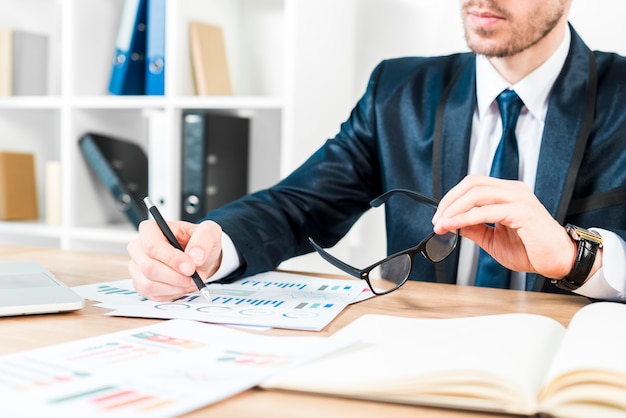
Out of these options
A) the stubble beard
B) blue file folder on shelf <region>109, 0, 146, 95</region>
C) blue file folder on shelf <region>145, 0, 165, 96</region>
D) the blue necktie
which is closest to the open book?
the blue necktie

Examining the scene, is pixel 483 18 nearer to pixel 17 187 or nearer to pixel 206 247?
pixel 206 247

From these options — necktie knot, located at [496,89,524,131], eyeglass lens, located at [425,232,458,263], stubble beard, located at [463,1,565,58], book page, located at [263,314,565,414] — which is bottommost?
book page, located at [263,314,565,414]

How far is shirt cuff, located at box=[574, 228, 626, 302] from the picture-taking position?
3.25 feet

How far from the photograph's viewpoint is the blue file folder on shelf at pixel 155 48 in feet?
7.49

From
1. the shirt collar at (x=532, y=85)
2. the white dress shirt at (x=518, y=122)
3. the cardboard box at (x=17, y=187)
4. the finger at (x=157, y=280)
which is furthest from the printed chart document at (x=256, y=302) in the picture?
the cardboard box at (x=17, y=187)

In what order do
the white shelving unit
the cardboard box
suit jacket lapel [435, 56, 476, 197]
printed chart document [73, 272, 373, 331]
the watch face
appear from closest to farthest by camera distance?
1. printed chart document [73, 272, 373, 331]
2. the watch face
3. suit jacket lapel [435, 56, 476, 197]
4. the white shelving unit
5. the cardboard box

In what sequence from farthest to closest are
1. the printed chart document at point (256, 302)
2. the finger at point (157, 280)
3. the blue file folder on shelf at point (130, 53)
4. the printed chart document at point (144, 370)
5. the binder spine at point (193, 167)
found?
1. the blue file folder on shelf at point (130, 53)
2. the binder spine at point (193, 167)
3. the finger at point (157, 280)
4. the printed chart document at point (256, 302)
5. the printed chart document at point (144, 370)

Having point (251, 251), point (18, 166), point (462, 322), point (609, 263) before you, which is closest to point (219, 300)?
point (251, 251)

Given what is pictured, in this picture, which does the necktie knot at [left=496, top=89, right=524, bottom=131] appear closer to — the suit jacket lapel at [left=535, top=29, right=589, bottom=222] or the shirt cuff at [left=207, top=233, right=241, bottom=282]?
the suit jacket lapel at [left=535, top=29, right=589, bottom=222]

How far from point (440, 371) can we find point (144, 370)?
24 cm

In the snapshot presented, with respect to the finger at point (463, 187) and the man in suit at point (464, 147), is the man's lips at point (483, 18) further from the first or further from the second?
the finger at point (463, 187)

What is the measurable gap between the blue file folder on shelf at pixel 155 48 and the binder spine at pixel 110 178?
0.29 metres

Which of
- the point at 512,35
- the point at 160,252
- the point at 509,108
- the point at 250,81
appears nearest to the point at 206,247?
the point at 160,252

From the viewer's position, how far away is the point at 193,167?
7.23 feet
